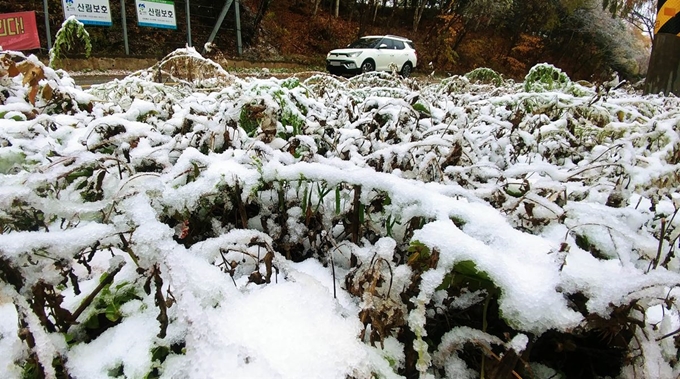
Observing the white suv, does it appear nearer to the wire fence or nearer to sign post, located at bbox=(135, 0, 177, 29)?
the wire fence

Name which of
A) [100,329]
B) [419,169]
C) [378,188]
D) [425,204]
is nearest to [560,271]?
[425,204]

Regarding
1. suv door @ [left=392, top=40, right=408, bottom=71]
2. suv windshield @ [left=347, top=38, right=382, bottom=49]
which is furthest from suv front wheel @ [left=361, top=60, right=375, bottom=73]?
suv door @ [left=392, top=40, right=408, bottom=71]

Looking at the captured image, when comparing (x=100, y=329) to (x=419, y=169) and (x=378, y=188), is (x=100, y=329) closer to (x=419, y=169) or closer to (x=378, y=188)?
(x=378, y=188)

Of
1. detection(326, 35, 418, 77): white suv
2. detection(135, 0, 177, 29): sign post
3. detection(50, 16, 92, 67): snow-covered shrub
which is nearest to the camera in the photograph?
detection(50, 16, 92, 67): snow-covered shrub

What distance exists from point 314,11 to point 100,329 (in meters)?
24.0

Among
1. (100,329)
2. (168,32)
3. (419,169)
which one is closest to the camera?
(100,329)

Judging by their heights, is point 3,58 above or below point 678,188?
above

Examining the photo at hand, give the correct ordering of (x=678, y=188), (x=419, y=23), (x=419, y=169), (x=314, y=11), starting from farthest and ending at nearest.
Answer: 1. (x=419, y=23)
2. (x=314, y=11)
3. (x=678, y=188)
4. (x=419, y=169)

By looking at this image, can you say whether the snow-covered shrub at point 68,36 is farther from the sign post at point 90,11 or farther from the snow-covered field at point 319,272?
the sign post at point 90,11

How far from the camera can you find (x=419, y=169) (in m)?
1.30

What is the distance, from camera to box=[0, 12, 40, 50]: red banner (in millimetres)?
10258

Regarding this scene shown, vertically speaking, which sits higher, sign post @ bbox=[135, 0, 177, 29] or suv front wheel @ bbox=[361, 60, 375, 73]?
sign post @ bbox=[135, 0, 177, 29]

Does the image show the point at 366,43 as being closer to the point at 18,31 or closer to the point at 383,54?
the point at 383,54

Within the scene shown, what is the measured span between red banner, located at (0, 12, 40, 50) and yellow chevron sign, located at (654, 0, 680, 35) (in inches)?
510
